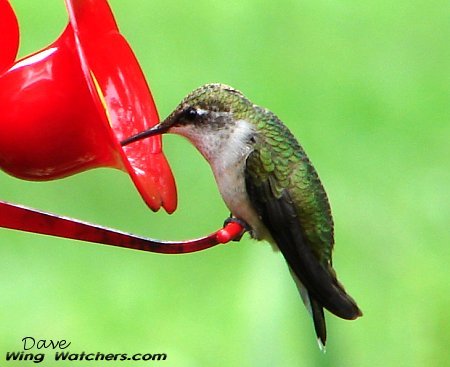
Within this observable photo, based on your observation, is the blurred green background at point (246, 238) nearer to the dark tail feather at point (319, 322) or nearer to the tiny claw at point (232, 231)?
the dark tail feather at point (319, 322)

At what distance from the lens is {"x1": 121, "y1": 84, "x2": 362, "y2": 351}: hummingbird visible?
2.12m

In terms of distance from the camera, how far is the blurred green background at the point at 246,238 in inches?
152

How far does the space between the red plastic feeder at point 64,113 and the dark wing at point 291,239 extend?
0.19 metres

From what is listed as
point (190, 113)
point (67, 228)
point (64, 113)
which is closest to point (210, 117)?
point (190, 113)

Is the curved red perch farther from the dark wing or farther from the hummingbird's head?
the dark wing

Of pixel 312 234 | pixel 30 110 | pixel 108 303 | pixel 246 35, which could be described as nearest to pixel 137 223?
pixel 108 303

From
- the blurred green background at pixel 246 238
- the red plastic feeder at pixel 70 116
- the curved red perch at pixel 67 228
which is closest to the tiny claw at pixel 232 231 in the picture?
the red plastic feeder at pixel 70 116

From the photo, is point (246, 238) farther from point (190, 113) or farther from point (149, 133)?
point (149, 133)

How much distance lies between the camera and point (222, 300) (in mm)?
4219

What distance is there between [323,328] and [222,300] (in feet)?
6.31

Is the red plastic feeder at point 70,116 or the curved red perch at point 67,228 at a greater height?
the red plastic feeder at point 70,116

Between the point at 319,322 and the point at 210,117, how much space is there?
1.65 ft

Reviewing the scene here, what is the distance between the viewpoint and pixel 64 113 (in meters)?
1.96

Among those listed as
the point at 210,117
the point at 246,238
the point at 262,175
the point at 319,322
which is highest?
the point at 210,117
